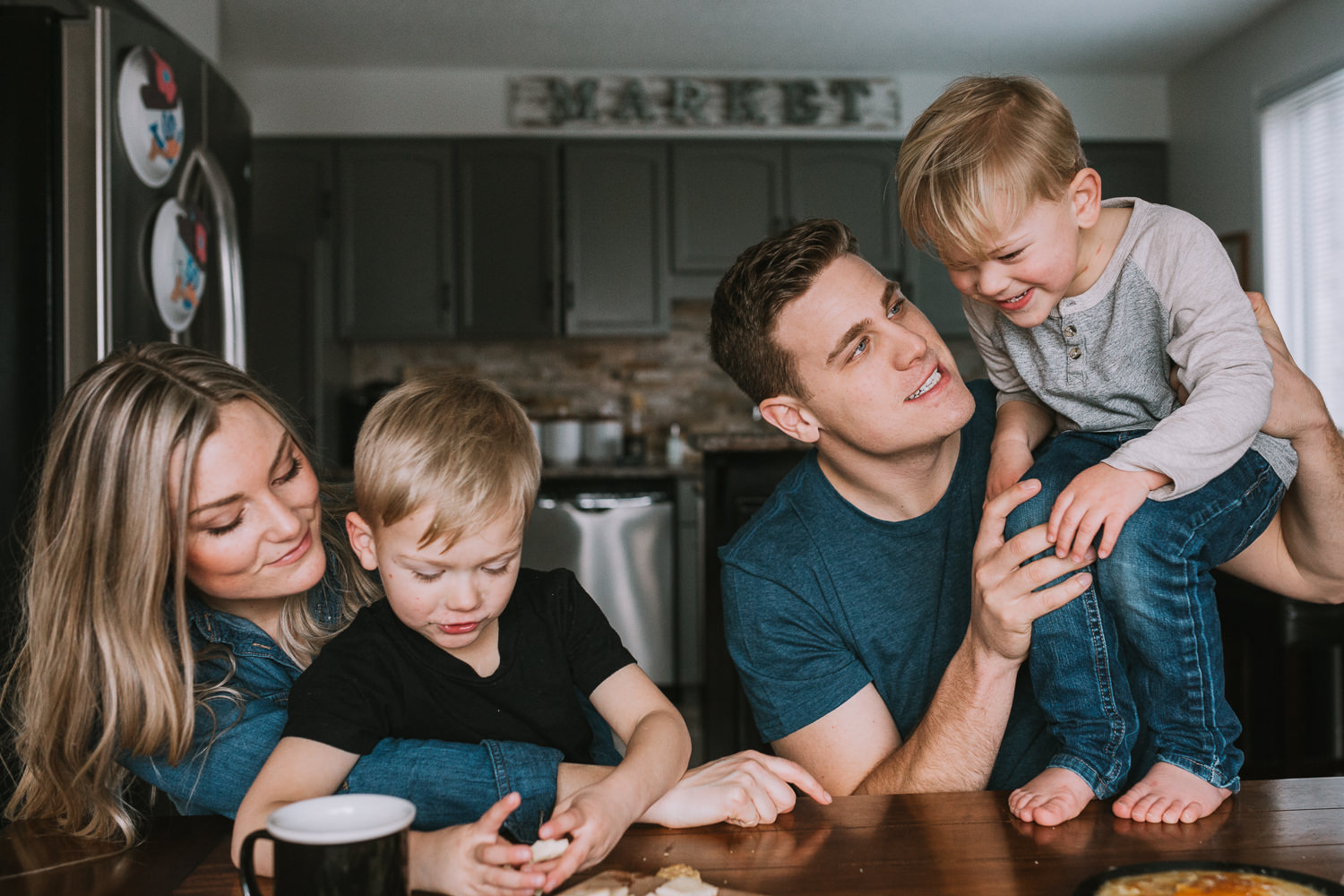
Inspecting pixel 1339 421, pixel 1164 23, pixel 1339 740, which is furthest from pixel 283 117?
pixel 1339 740

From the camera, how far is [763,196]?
16.0 feet

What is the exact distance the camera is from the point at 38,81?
182 cm

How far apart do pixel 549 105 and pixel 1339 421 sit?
362 cm

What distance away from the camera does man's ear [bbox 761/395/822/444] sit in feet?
4.98

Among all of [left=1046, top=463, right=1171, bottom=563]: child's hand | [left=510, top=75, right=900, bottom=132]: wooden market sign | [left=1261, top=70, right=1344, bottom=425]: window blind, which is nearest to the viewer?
[left=1046, top=463, right=1171, bottom=563]: child's hand

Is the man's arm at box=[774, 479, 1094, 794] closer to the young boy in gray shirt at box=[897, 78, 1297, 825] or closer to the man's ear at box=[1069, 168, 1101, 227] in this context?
the young boy in gray shirt at box=[897, 78, 1297, 825]

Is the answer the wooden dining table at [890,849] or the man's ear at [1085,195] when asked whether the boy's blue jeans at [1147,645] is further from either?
the man's ear at [1085,195]

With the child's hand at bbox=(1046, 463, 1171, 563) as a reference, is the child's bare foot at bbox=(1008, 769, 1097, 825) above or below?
below

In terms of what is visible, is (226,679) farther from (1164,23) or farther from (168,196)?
(1164,23)

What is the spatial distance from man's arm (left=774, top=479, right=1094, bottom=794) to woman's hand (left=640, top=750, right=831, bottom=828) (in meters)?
0.30

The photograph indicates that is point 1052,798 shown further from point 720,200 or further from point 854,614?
point 720,200

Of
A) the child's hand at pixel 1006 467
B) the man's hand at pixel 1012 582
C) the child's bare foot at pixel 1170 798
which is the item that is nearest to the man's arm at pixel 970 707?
the man's hand at pixel 1012 582

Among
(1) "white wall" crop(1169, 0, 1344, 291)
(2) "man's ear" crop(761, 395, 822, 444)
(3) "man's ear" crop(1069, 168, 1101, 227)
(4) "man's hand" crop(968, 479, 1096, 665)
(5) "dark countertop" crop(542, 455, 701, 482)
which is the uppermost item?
(1) "white wall" crop(1169, 0, 1344, 291)

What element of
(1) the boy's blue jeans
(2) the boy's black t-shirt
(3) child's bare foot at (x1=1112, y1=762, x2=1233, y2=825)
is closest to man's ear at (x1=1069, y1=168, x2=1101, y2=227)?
(1) the boy's blue jeans
